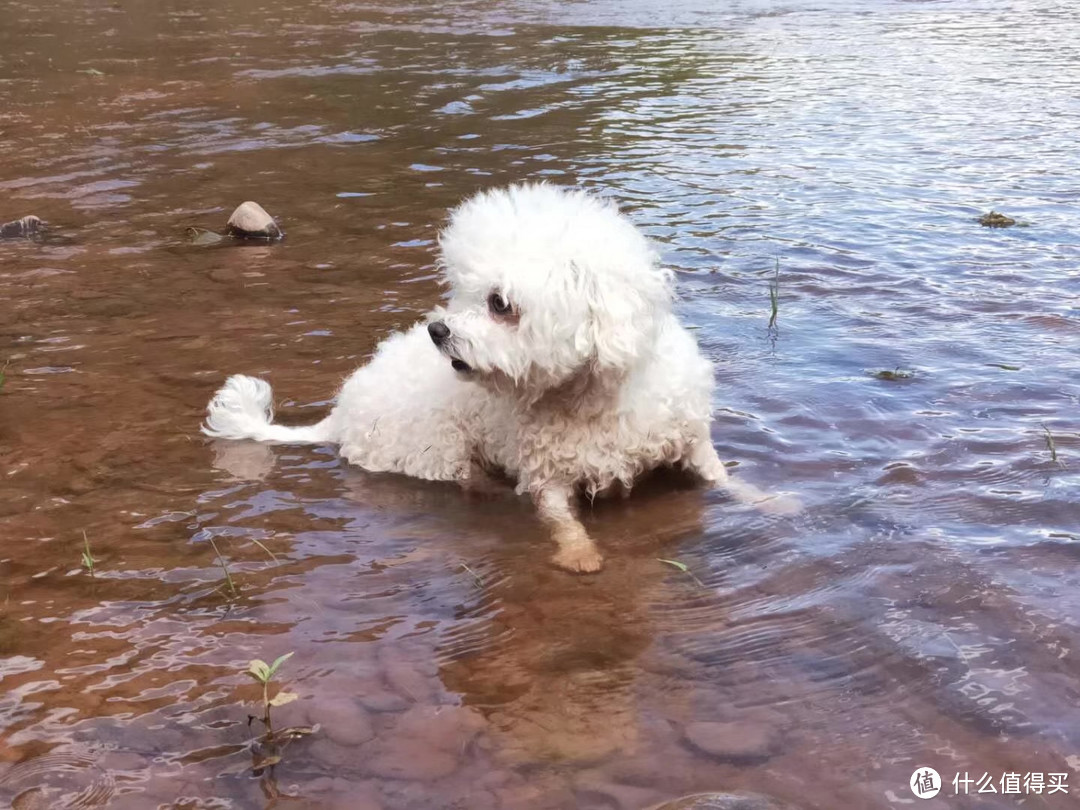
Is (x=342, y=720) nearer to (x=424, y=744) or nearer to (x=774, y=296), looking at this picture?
(x=424, y=744)

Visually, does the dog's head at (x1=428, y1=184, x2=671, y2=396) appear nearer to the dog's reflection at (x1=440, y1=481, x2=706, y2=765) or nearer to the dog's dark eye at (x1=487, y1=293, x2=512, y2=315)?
the dog's dark eye at (x1=487, y1=293, x2=512, y2=315)

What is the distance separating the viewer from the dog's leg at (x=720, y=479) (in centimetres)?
390

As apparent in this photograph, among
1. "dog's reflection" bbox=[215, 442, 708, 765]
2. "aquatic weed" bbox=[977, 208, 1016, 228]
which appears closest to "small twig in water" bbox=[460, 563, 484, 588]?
"dog's reflection" bbox=[215, 442, 708, 765]

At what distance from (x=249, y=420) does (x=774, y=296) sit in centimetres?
291

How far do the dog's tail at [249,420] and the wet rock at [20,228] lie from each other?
3.54 metres

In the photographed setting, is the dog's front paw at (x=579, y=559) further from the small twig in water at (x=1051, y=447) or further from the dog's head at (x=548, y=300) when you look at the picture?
the small twig in water at (x=1051, y=447)

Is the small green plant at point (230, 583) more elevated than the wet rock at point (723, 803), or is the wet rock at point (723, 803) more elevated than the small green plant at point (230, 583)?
the small green plant at point (230, 583)

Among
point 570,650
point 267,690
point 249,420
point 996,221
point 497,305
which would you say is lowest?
point 570,650

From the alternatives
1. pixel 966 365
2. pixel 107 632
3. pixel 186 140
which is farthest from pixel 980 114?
pixel 107 632

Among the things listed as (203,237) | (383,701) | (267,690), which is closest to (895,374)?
(383,701)

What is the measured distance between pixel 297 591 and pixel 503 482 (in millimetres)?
1163

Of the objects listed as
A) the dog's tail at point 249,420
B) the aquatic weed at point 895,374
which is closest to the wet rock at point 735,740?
the dog's tail at point 249,420

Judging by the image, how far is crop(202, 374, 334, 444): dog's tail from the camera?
4.51m

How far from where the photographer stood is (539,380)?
3748 millimetres
